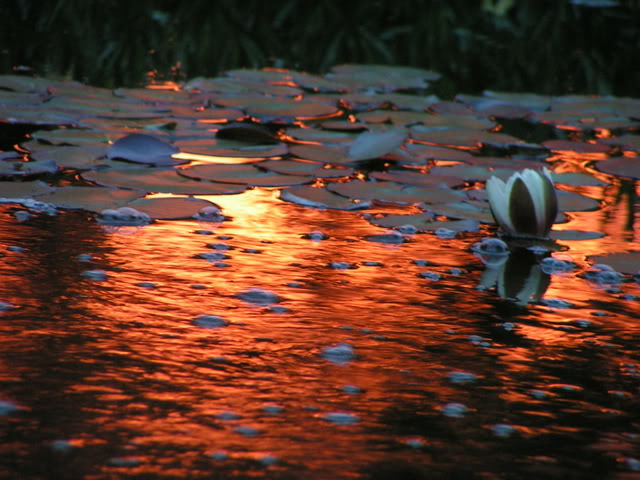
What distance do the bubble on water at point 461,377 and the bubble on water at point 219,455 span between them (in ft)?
1.26

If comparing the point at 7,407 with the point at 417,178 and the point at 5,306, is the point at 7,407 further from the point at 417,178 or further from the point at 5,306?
the point at 417,178

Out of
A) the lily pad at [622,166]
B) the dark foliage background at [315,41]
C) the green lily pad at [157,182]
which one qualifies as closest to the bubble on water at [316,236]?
→ the green lily pad at [157,182]

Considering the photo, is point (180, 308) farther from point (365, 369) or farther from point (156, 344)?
point (365, 369)

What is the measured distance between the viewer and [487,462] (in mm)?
1042

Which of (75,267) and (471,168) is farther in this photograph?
(471,168)

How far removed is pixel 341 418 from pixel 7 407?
1.33 feet

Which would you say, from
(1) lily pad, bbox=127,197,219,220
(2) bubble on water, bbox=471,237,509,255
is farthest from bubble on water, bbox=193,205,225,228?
(2) bubble on water, bbox=471,237,509,255

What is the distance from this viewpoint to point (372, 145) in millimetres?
2729

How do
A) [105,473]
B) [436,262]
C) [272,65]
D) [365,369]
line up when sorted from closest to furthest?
[105,473]
[365,369]
[436,262]
[272,65]

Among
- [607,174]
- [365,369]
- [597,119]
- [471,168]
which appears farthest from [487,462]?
[597,119]

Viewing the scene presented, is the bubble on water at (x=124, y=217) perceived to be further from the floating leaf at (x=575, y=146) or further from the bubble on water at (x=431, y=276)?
the floating leaf at (x=575, y=146)

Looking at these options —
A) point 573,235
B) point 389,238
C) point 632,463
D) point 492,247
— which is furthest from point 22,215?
point 632,463

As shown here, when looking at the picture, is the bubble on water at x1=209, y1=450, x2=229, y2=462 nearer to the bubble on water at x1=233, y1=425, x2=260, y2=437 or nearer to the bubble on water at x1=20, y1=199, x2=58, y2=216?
the bubble on water at x1=233, y1=425, x2=260, y2=437

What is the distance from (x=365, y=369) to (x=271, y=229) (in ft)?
2.51
